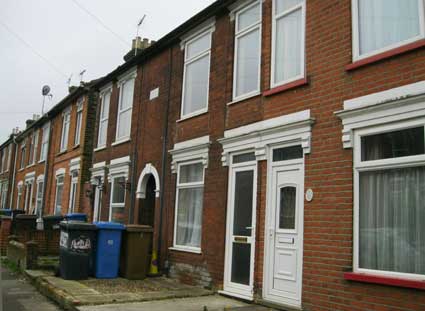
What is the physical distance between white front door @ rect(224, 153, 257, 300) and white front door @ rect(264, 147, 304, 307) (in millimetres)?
476

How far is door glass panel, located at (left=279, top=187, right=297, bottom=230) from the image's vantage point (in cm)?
799

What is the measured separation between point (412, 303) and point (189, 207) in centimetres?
618

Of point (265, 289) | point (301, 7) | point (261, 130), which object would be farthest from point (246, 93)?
point (265, 289)

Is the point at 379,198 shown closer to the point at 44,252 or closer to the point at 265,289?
the point at 265,289

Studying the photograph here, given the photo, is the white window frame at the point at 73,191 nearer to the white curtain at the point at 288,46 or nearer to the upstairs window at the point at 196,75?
the upstairs window at the point at 196,75

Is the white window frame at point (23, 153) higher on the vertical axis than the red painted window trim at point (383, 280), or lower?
higher

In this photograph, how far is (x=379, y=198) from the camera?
6.52m

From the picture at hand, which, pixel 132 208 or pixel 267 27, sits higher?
pixel 267 27

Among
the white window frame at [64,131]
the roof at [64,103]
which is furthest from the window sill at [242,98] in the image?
the white window frame at [64,131]

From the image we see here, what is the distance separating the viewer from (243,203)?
30.2ft

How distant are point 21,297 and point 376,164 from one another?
7279mm

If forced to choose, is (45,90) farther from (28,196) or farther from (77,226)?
(77,226)

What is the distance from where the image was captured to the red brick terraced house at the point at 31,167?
24.8 m

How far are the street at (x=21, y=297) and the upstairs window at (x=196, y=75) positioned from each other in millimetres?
5290
